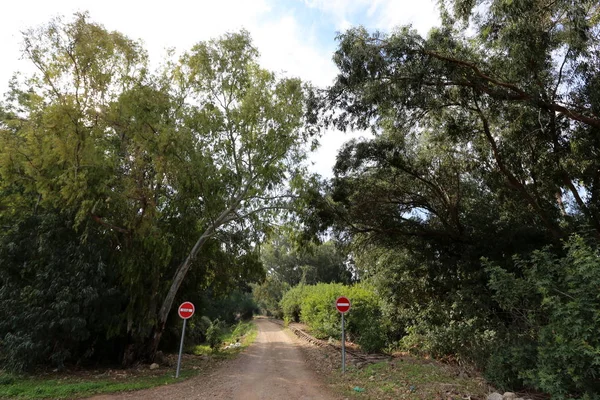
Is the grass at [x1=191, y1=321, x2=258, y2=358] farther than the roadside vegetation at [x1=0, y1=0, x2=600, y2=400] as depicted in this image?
Yes

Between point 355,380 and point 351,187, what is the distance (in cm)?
676

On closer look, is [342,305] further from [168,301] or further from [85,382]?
[85,382]

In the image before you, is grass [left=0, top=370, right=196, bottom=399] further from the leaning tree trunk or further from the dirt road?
the leaning tree trunk

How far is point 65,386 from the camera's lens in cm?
859

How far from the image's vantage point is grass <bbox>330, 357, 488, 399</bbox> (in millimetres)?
7117

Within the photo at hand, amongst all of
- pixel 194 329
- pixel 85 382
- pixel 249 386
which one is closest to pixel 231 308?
pixel 194 329

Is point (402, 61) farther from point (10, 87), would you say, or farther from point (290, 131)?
point (10, 87)

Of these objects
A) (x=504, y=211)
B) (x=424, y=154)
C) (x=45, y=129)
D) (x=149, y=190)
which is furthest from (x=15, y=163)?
(x=504, y=211)

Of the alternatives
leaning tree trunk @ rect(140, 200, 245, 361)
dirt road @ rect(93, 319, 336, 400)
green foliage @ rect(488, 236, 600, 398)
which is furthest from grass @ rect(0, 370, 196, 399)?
green foliage @ rect(488, 236, 600, 398)

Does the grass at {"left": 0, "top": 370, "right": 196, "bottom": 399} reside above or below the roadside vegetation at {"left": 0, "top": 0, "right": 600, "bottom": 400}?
below

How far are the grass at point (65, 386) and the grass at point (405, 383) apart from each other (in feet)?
16.3

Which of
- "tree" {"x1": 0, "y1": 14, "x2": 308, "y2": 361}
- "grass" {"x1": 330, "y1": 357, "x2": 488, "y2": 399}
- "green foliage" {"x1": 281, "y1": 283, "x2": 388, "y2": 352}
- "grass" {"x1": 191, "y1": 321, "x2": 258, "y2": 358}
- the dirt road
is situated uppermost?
"tree" {"x1": 0, "y1": 14, "x2": 308, "y2": 361}

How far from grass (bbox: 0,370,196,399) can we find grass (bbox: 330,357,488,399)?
16.3ft

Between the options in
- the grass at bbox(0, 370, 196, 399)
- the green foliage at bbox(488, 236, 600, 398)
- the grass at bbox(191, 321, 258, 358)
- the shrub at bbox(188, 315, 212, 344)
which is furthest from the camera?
the shrub at bbox(188, 315, 212, 344)
